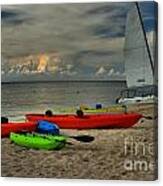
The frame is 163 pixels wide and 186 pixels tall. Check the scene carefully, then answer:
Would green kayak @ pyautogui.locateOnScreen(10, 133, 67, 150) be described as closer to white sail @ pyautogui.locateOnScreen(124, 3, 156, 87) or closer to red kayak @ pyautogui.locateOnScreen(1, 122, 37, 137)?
red kayak @ pyautogui.locateOnScreen(1, 122, 37, 137)

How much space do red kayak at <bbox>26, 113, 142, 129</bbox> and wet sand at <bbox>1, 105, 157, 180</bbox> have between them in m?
0.02

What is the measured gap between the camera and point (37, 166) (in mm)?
2416

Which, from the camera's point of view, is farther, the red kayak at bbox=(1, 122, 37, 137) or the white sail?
the red kayak at bbox=(1, 122, 37, 137)

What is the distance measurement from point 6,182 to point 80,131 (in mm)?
362

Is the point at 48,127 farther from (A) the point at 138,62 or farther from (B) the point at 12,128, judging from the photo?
(A) the point at 138,62

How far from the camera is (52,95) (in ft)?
7.93

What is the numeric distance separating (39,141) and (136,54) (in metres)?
0.51

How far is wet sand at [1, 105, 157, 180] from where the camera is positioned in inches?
91.7

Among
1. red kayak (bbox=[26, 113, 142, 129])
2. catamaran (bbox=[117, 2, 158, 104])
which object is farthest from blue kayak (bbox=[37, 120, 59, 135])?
catamaran (bbox=[117, 2, 158, 104])

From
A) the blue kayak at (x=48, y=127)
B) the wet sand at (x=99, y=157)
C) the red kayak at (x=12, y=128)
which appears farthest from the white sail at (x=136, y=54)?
the red kayak at (x=12, y=128)

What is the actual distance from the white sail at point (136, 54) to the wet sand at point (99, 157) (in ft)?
0.35

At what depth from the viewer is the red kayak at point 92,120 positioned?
2354mm

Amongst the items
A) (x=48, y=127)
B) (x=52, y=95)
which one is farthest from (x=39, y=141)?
(x=52, y=95)

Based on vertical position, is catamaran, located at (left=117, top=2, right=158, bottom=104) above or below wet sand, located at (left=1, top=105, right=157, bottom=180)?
above
